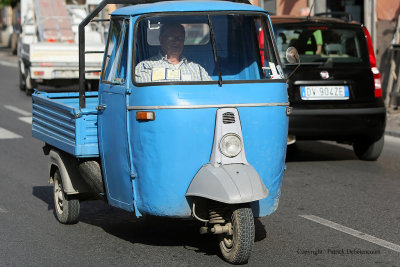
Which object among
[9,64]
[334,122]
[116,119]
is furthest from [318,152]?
[9,64]

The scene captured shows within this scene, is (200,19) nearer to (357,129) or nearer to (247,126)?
(247,126)

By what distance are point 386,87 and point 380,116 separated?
7.75 m

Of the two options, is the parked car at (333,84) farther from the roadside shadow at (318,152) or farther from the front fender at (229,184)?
Answer: the front fender at (229,184)

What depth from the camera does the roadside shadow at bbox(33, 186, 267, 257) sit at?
7.13 metres

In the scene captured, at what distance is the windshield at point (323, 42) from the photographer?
1155cm

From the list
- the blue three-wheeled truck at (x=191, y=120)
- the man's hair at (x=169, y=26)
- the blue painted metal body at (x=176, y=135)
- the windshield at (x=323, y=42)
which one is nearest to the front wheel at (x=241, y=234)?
the blue three-wheeled truck at (x=191, y=120)

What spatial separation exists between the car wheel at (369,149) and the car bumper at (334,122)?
0.36 m

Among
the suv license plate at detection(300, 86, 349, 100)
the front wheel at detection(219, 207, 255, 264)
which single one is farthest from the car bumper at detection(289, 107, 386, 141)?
the front wheel at detection(219, 207, 255, 264)

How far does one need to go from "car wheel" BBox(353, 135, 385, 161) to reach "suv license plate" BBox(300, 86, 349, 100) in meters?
0.82

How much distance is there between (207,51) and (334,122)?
456cm

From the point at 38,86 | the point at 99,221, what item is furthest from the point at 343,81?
the point at 38,86

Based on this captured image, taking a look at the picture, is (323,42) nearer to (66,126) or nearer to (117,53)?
(66,126)

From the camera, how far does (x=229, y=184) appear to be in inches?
245

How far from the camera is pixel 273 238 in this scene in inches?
289
